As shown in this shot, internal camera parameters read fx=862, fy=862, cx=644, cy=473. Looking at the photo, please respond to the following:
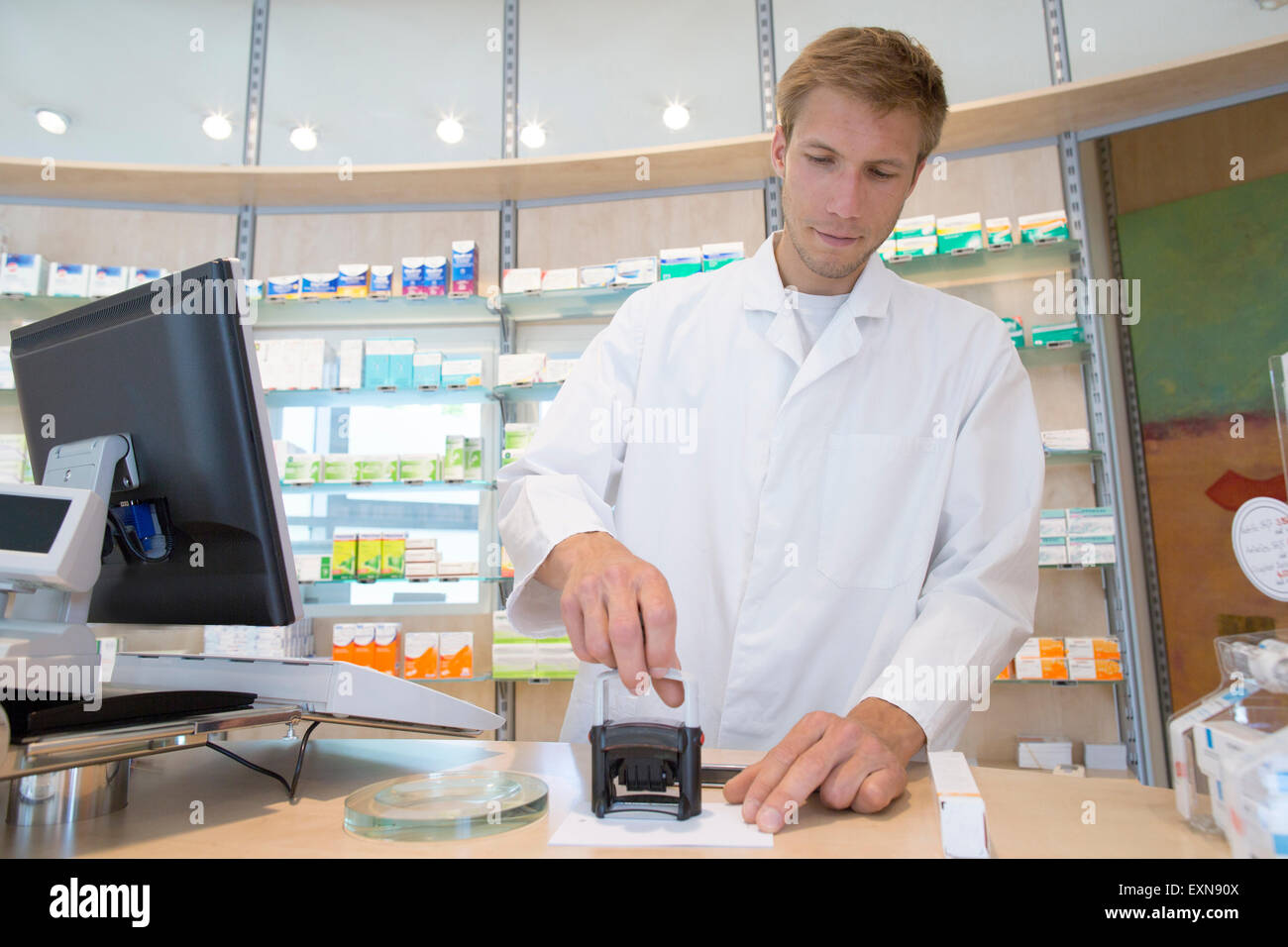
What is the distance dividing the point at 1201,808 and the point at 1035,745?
243 cm

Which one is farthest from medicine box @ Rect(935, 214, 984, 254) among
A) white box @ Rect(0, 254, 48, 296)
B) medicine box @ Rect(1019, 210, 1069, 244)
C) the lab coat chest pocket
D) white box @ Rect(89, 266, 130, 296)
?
white box @ Rect(0, 254, 48, 296)

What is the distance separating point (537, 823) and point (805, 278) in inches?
46.8

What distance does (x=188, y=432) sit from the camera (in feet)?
3.33

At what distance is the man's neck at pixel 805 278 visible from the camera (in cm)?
166

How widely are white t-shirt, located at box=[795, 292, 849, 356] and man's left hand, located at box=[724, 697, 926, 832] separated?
923 mm

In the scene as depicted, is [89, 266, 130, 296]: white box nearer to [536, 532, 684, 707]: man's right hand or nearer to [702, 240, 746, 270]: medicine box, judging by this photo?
[702, 240, 746, 270]: medicine box

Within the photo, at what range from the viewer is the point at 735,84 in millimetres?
3723

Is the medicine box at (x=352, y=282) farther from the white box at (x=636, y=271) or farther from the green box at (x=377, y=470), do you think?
the white box at (x=636, y=271)

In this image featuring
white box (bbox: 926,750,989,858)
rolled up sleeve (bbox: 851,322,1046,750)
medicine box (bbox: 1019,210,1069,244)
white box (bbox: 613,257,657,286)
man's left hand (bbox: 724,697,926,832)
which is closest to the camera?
white box (bbox: 926,750,989,858)

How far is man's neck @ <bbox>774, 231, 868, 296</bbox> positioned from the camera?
5.46ft

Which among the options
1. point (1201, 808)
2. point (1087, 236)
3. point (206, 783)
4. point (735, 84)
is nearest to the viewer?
point (1201, 808)
